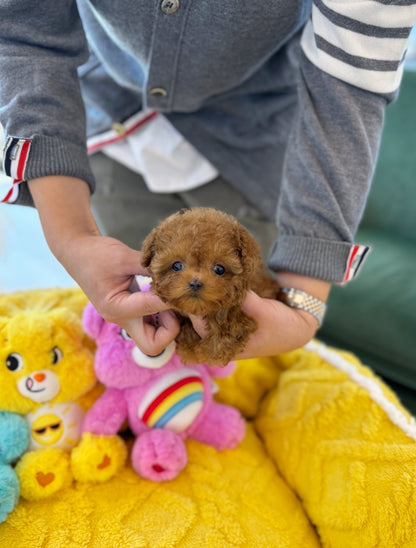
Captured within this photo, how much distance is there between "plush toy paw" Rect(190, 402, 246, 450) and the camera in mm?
807

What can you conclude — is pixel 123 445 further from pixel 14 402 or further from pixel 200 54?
pixel 200 54

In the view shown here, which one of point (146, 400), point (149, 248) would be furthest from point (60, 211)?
point (146, 400)

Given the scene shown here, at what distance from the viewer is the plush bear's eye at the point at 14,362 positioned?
712 millimetres

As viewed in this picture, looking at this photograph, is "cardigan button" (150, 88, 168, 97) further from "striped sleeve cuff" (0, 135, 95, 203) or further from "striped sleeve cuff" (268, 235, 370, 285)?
"striped sleeve cuff" (268, 235, 370, 285)

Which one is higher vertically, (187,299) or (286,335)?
(187,299)

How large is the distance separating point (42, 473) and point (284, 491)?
384 mm

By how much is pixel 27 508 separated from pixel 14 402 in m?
0.15

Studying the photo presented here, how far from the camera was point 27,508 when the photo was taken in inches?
26.5

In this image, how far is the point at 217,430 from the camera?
2.65 ft

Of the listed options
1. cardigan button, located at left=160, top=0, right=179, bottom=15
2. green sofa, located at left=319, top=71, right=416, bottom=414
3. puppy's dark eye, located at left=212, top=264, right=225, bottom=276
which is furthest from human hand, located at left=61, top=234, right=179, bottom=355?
green sofa, located at left=319, top=71, right=416, bottom=414

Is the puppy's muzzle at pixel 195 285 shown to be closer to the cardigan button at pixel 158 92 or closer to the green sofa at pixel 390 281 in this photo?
the cardigan button at pixel 158 92

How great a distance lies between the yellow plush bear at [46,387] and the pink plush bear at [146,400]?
0.03 m

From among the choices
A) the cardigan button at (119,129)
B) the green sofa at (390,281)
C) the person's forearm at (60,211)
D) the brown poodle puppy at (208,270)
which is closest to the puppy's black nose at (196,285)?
the brown poodle puppy at (208,270)

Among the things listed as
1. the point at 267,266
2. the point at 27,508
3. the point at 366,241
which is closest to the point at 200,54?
the point at 267,266
